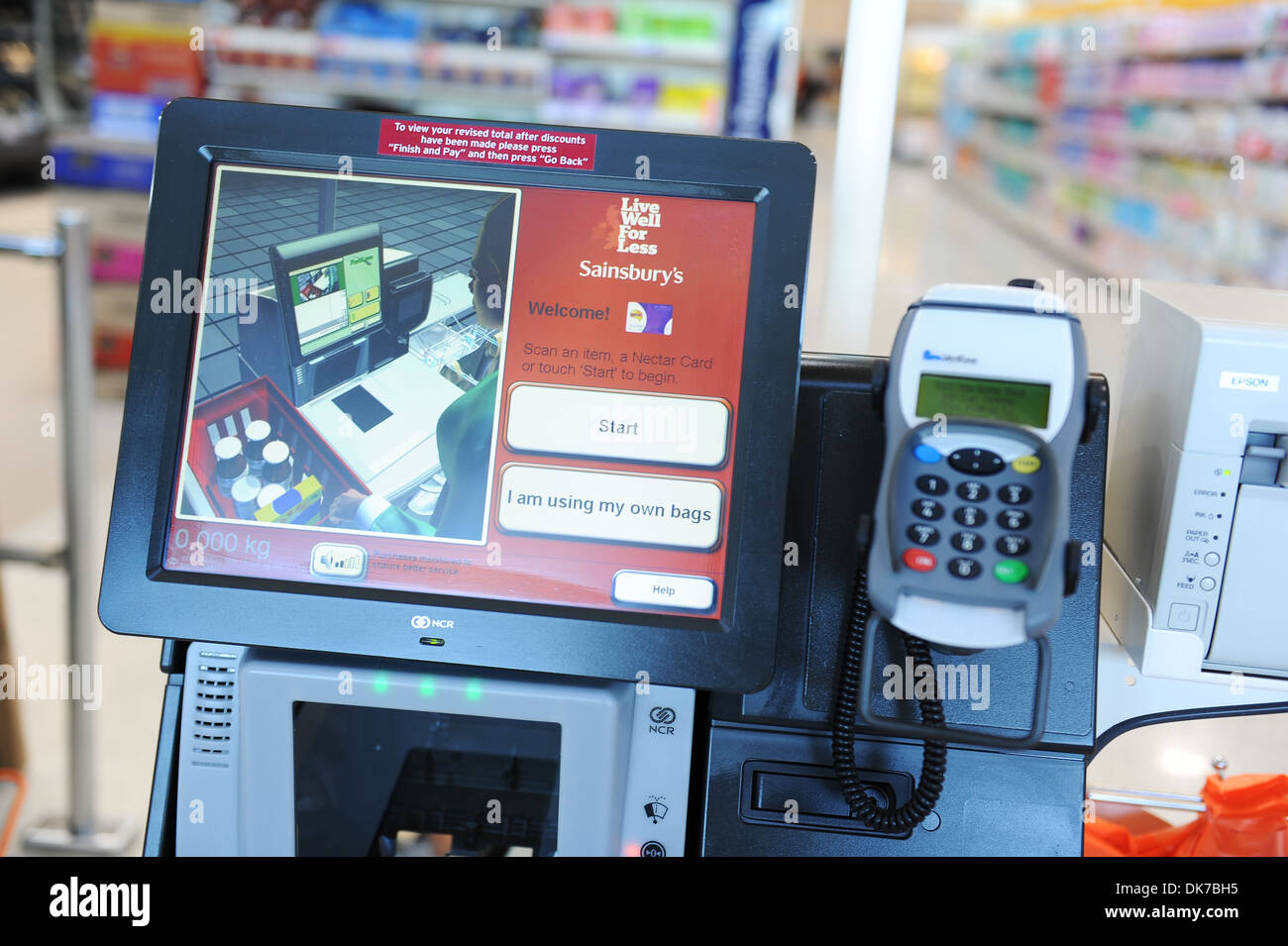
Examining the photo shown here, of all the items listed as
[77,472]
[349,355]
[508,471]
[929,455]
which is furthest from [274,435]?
[77,472]

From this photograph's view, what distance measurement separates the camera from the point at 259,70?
193 inches

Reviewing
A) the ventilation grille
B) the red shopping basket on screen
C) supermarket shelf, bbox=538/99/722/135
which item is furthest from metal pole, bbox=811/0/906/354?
supermarket shelf, bbox=538/99/722/135

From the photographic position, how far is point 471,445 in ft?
2.77

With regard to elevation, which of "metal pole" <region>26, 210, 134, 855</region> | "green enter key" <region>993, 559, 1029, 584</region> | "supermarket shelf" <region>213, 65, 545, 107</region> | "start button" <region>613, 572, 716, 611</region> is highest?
"supermarket shelf" <region>213, 65, 545, 107</region>

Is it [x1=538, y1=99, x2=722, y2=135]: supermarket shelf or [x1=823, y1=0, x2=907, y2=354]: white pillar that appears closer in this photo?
[x1=823, y1=0, x2=907, y2=354]: white pillar

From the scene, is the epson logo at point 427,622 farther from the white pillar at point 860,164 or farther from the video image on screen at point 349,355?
the white pillar at point 860,164

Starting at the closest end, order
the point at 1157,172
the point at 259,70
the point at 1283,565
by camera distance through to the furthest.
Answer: the point at 1283,565
the point at 259,70
the point at 1157,172

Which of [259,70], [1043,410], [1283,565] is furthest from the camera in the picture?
[259,70]

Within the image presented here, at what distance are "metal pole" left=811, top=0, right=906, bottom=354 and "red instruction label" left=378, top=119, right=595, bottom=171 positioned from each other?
1.15 ft

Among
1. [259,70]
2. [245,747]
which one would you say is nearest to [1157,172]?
[259,70]

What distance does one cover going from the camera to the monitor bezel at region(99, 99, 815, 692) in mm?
816

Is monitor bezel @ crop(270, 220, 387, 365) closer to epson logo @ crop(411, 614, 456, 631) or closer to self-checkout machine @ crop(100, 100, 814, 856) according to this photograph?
self-checkout machine @ crop(100, 100, 814, 856)
